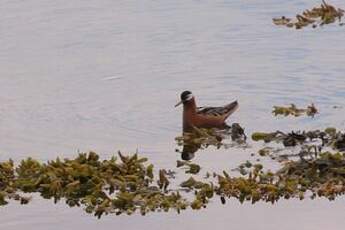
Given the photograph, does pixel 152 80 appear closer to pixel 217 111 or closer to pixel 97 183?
pixel 217 111

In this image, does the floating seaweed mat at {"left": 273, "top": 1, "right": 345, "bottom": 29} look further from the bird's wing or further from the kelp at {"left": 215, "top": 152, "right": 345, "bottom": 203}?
the kelp at {"left": 215, "top": 152, "right": 345, "bottom": 203}

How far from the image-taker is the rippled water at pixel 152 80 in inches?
840

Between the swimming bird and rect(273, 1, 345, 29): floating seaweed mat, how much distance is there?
39.7ft

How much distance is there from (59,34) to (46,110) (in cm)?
1025

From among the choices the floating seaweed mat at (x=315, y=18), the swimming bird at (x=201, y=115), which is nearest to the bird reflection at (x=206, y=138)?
the swimming bird at (x=201, y=115)

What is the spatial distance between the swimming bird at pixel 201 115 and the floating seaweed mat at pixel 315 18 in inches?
476

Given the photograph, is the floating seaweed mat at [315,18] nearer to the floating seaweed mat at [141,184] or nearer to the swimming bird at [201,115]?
the swimming bird at [201,115]

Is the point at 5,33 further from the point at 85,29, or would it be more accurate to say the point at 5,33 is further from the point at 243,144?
the point at 243,144

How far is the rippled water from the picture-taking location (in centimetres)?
2134

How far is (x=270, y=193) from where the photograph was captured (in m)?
21.9

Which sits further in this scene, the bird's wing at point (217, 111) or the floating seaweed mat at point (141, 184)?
the bird's wing at point (217, 111)

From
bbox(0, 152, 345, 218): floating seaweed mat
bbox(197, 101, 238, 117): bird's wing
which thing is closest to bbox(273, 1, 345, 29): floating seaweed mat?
bbox(197, 101, 238, 117): bird's wing

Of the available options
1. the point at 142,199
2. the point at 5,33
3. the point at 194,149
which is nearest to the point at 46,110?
the point at 194,149

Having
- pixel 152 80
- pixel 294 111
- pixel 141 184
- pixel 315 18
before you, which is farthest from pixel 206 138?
pixel 315 18
